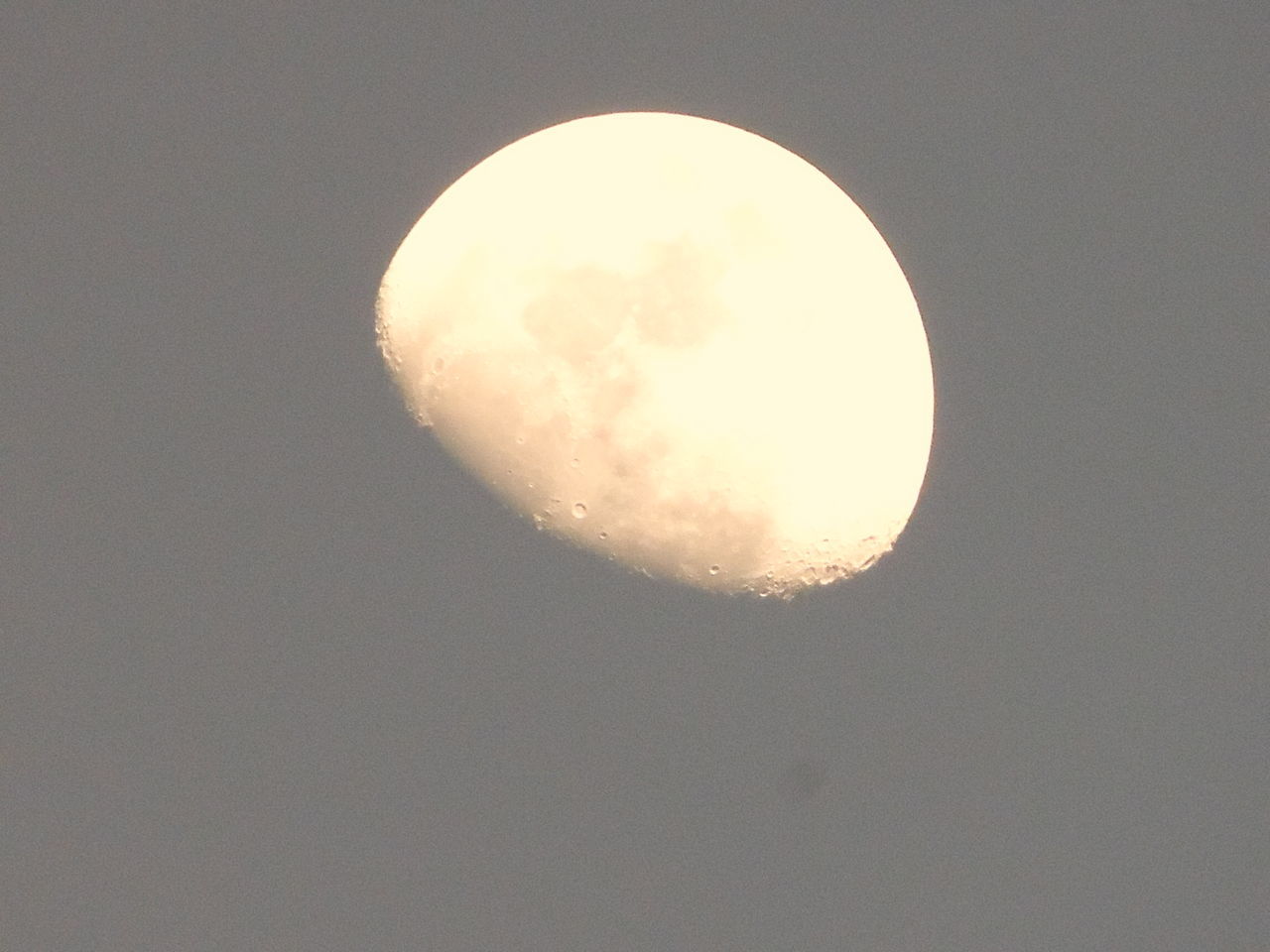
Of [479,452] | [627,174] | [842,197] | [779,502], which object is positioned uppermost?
[842,197]

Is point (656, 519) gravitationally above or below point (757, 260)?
below

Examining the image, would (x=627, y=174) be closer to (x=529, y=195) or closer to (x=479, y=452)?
(x=529, y=195)

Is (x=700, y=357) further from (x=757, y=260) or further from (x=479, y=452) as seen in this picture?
(x=479, y=452)

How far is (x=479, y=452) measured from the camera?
13.3 feet

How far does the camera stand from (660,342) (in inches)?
158

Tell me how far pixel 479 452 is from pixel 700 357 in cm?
67

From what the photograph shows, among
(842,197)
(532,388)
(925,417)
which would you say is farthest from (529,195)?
(925,417)

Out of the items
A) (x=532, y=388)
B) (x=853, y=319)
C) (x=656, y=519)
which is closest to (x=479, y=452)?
(x=532, y=388)

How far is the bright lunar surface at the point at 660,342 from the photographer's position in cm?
402

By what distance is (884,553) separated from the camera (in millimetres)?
4242

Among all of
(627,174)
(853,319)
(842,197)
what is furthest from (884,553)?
(627,174)

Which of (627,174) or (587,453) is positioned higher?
(627,174)

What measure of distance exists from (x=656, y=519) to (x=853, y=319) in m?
0.80

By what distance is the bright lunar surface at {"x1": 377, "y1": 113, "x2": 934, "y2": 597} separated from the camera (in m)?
4.02
